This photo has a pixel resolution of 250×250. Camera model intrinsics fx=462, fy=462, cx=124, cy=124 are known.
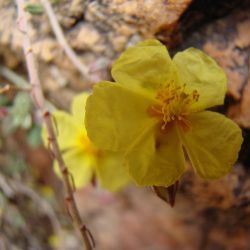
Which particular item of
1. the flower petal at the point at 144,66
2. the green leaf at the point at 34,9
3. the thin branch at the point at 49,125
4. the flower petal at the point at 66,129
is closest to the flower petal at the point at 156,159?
the flower petal at the point at 144,66

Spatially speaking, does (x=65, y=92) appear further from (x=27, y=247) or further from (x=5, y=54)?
(x=27, y=247)

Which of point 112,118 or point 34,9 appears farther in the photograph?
point 34,9

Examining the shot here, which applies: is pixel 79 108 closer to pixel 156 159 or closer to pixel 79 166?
pixel 79 166

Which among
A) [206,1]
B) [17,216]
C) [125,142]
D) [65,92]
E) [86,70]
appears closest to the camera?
[125,142]

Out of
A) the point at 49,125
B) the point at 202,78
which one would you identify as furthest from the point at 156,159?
the point at 49,125

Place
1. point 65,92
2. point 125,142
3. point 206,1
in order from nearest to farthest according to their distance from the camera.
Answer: point 125,142 < point 206,1 < point 65,92

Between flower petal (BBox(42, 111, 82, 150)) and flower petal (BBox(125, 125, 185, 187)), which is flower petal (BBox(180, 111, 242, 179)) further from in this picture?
flower petal (BBox(42, 111, 82, 150))

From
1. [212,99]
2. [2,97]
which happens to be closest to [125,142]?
[212,99]
